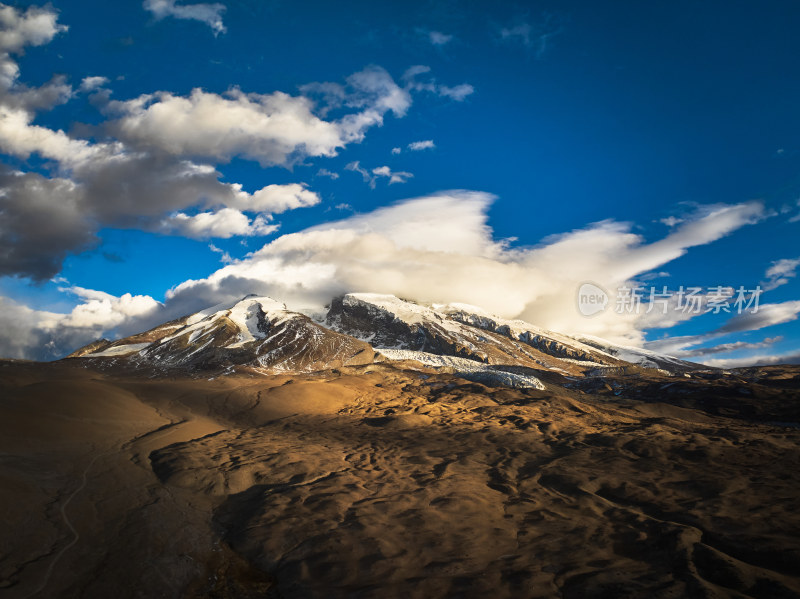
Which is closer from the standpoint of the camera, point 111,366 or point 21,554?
point 21,554

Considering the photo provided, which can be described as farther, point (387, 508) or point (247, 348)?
point (247, 348)

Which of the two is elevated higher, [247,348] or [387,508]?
[247,348]

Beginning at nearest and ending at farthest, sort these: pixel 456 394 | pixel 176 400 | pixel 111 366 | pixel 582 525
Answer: pixel 582 525
pixel 176 400
pixel 456 394
pixel 111 366

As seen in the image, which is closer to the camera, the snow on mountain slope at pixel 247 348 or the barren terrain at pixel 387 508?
the barren terrain at pixel 387 508

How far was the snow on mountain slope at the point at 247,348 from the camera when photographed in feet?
396

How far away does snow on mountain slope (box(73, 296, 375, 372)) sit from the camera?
396 feet

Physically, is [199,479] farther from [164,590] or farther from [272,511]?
[164,590]

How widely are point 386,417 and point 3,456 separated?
22.5 meters

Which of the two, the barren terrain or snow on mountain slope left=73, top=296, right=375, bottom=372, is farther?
snow on mountain slope left=73, top=296, right=375, bottom=372

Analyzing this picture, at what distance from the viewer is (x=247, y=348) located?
5231 inches

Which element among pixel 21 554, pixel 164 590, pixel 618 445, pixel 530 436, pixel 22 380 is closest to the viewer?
pixel 164 590

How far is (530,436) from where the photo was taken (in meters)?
25.2

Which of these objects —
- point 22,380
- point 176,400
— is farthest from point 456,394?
point 22,380

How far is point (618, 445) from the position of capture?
73.4 ft
